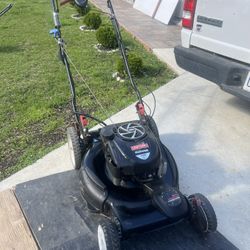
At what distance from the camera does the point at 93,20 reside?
289 inches

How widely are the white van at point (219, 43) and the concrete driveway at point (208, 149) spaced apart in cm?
47

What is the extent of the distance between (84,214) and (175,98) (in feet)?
7.29

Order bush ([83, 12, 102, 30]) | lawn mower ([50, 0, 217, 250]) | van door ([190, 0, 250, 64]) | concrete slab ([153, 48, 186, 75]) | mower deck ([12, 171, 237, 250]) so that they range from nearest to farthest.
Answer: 1. lawn mower ([50, 0, 217, 250])
2. mower deck ([12, 171, 237, 250])
3. van door ([190, 0, 250, 64])
4. concrete slab ([153, 48, 186, 75])
5. bush ([83, 12, 102, 30])

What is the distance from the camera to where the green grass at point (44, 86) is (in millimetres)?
3578

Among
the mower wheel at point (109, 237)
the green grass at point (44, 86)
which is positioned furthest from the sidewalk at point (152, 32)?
the mower wheel at point (109, 237)

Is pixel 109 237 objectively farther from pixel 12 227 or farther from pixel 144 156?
pixel 12 227

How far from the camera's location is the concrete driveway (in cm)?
273

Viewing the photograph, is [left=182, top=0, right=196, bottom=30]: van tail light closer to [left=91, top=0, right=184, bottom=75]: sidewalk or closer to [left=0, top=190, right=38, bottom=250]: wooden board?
[left=91, top=0, right=184, bottom=75]: sidewalk

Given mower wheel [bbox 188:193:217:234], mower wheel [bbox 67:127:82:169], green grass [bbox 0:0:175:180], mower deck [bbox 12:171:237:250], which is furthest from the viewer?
green grass [bbox 0:0:175:180]

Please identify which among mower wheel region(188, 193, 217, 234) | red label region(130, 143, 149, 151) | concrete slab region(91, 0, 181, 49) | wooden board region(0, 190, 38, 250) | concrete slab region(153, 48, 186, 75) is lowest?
concrete slab region(91, 0, 181, 49)

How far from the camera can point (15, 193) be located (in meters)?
2.73

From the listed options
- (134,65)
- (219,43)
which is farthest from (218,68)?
(134,65)

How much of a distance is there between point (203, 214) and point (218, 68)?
5.61ft

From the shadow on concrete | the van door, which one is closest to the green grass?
the shadow on concrete
